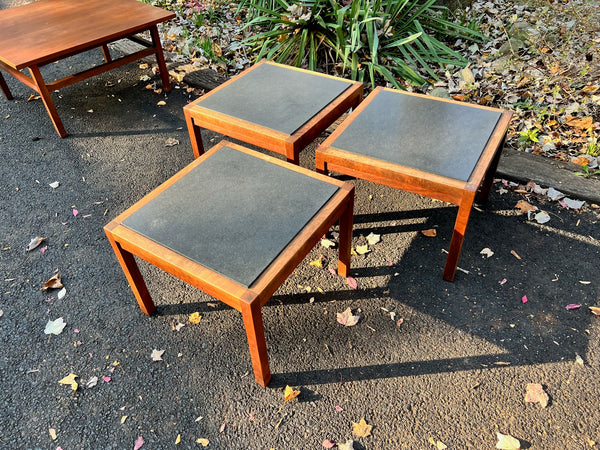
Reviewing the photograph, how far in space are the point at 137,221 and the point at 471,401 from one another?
1412 mm

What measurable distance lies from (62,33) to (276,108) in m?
1.87

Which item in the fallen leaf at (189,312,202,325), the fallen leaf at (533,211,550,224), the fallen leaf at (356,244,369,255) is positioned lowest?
the fallen leaf at (189,312,202,325)

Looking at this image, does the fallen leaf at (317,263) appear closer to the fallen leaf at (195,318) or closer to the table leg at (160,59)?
the fallen leaf at (195,318)

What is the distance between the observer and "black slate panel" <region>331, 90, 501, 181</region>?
5.94 ft

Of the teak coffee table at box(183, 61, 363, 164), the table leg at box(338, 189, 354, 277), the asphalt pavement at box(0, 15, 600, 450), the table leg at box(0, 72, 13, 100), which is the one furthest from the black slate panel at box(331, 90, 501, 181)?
the table leg at box(0, 72, 13, 100)

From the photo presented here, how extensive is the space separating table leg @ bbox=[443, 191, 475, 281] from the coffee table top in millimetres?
2576

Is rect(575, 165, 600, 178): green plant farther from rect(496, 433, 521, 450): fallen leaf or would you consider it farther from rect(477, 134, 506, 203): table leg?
A: rect(496, 433, 521, 450): fallen leaf

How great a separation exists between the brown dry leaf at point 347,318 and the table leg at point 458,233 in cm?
48

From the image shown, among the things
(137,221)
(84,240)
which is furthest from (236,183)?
(84,240)

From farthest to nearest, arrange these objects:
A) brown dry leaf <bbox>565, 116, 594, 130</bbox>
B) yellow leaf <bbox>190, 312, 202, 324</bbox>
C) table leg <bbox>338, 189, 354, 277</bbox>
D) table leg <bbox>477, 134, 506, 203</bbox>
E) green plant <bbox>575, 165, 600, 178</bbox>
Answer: brown dry leaf <bbox>565, 116, 594, 130</bbox> → green plant <bbox>575, 165, 600, 178</bbox> → table leg <bbox>477, 134, 506, 203</bbox> → yellow leaf <bbox>190, 312, 202, 324</bbox> → table leg <bbox>338, 189, 354, 277</bbox>

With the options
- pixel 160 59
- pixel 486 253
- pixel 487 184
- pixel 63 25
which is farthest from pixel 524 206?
pixel 63 25

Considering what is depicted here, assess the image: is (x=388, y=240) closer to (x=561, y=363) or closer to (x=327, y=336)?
(x=327, y=336)

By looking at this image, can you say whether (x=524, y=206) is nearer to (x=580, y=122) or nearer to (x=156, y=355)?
(x=580, y=122)

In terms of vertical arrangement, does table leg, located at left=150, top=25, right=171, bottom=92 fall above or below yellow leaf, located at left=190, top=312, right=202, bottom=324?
above
